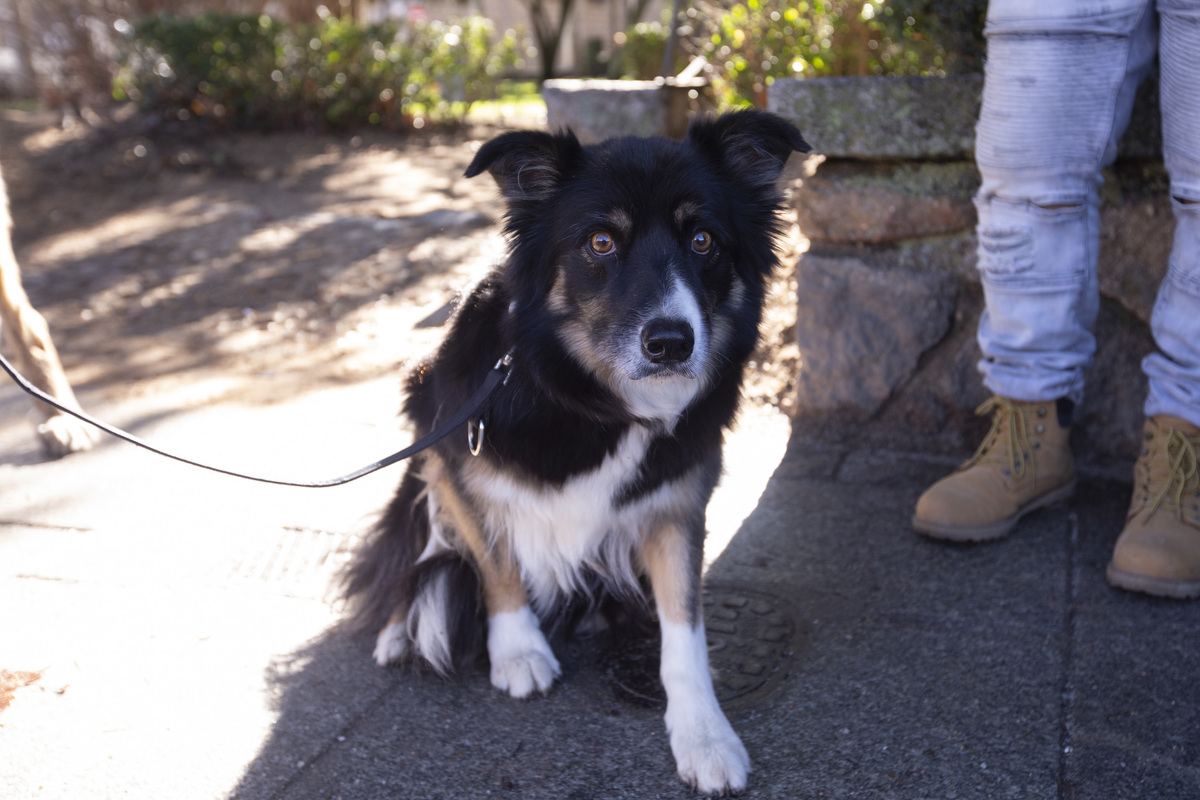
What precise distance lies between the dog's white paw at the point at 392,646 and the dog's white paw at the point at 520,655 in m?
0.22

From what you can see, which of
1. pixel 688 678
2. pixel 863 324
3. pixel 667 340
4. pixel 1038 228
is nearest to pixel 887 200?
pixel 863 324

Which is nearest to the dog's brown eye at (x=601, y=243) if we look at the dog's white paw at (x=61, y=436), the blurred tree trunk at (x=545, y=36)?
the dog's white paw at (x=61, y=436)

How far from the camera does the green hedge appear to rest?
9.14m

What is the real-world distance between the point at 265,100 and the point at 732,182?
8129mm

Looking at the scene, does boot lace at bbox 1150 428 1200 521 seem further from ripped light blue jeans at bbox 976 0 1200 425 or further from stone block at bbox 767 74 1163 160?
stone block at bbox 767 74 1163 160

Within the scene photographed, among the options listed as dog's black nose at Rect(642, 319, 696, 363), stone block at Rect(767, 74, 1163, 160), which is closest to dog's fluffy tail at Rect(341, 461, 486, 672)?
dog's black nose at Rect(642, 319, 696, 363)

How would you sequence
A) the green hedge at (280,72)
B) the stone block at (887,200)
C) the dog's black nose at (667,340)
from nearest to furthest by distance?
the dog's black nose at (667,340) → the stone block at (887,200) → the green hedge at (280,72)

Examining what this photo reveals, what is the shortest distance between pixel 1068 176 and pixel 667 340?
1.44 m

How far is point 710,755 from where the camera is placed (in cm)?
194

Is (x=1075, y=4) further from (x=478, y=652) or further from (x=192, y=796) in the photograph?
(x=192, y=796)

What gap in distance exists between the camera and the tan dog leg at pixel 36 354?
11.3 feet

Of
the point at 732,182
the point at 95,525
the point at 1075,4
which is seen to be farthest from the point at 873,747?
the point at 95,525

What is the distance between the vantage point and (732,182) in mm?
2383

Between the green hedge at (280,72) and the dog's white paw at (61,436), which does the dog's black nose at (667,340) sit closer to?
the dog's white paw at (61,436)
